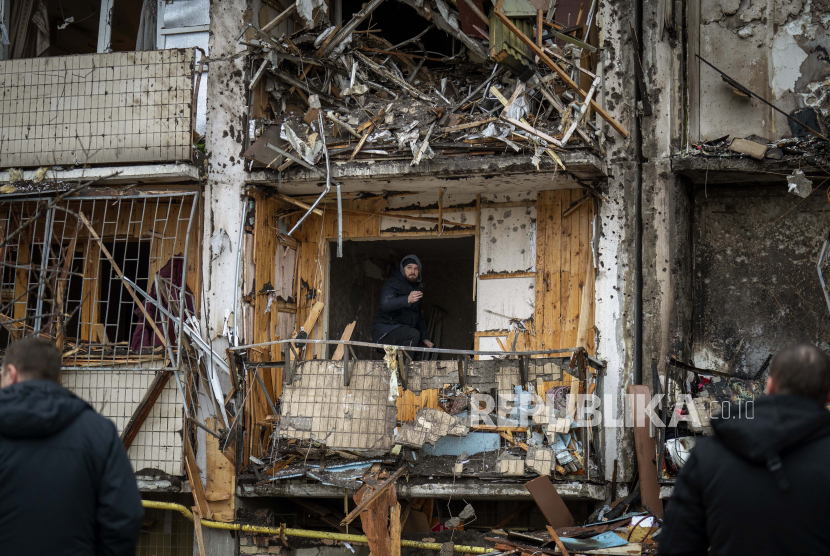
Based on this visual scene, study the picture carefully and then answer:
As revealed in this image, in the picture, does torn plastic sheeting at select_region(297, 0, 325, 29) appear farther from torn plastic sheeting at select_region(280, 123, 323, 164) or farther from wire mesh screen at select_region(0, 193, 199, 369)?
wire mesh screen at select_region(0, 193, 199, 369)

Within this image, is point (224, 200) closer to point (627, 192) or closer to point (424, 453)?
point (424, 453)

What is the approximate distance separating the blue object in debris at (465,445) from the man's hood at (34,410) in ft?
17.2

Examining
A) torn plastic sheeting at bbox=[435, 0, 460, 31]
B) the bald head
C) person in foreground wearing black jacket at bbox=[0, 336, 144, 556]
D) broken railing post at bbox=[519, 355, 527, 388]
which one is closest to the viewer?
the bald head

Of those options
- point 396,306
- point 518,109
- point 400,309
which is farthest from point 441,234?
point 518,109

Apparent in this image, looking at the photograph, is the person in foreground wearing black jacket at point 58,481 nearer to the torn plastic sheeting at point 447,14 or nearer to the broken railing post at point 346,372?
the broken railing post at point 346,372

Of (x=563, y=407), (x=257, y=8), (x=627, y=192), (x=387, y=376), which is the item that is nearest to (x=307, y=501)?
(x=387, y=376)

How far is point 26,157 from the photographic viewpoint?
917 cm

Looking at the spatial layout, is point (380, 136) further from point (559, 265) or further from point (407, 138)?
point (559, 265)

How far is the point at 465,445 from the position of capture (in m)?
8.17

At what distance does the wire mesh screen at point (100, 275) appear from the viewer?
28.4ft

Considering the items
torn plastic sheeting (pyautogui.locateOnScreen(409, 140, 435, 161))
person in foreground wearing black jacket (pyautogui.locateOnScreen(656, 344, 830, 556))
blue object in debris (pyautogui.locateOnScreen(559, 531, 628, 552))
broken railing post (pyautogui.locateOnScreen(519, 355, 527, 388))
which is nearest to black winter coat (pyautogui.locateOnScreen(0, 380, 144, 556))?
person in foreground wearing black jacket (pyautogui.locateOnScreen(656, 344, 830, 556))

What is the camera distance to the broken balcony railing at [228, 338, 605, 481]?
7.66 meters

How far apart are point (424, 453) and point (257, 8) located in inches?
224

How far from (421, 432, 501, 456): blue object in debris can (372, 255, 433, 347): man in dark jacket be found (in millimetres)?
1387
